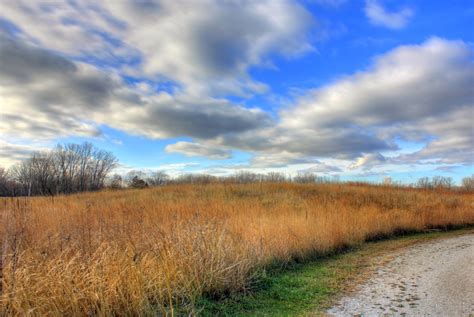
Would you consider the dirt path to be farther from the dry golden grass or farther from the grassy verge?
the dry golden grass

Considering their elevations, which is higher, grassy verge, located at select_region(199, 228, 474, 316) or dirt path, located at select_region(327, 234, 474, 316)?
dirt path, located at select_region(327, 234, 474, 316)

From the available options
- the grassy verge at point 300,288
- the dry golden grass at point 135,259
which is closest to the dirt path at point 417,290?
the grassy verge at point 300,288

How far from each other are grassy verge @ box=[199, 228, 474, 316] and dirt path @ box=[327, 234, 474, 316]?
12.5 inches

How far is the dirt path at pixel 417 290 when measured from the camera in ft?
14.5

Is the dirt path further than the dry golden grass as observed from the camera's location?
Yes

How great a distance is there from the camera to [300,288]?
18.3 ft

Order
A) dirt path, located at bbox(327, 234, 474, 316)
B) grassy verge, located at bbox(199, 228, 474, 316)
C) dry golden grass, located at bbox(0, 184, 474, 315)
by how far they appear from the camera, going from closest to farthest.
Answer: dry golden grass, located at bbox(0, 184, 474, 315) → dirt path, located at bbox(327, 234, 474, 316) → grassy verge, located at bbox(199, 228, 474, 316)

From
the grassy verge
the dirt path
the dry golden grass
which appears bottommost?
the grassy verge

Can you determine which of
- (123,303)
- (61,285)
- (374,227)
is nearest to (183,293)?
(123,303)

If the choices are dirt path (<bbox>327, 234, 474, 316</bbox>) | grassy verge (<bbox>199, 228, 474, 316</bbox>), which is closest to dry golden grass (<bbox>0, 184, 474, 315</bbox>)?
grassy verge (<bbox>199, 228, 474, 316</bbox>)

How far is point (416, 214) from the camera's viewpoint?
50.2 ft

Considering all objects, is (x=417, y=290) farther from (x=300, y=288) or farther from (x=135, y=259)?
(x=135, y=259)

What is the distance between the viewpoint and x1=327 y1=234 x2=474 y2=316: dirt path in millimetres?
4426

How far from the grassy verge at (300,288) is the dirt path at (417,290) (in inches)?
12.5
